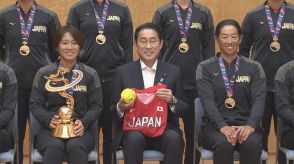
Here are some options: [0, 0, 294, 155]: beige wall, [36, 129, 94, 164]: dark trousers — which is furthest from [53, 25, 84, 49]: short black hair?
[0, 0, 294, 155]: beige wall

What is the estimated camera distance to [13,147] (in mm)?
4027

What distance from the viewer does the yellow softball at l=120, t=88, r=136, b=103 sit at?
12.6ft

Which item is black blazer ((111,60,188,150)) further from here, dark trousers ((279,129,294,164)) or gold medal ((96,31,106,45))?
dark trousers ((279,129,294,164))

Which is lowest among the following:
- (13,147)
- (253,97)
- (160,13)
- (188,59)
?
(13,147)

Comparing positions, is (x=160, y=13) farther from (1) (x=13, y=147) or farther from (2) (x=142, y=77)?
(1) (x=13, y=147)

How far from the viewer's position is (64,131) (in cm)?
385

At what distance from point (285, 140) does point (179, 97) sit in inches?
31.9

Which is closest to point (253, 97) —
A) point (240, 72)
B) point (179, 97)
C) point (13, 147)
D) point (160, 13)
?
point (240, 72)

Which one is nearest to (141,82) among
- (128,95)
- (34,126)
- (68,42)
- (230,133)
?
(128,95)

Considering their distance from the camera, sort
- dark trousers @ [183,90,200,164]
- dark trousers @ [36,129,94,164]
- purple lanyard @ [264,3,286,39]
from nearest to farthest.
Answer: dark trousers @ [36,129,94,164], purple lanyard @ [264,3,286,39], dark trousers @ [183,90,200,164]

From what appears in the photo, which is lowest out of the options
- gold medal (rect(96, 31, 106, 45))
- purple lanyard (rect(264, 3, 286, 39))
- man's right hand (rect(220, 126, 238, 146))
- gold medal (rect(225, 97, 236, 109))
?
man's right hand (rect(220, 126, 238, 146))

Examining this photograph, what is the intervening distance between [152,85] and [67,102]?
616 millimetres

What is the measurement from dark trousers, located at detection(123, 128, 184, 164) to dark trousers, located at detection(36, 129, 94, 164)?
Result: 28 cm

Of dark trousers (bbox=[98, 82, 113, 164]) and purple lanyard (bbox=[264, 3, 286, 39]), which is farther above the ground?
purple lanyard (bbox=[264, 3, 286, 39])
